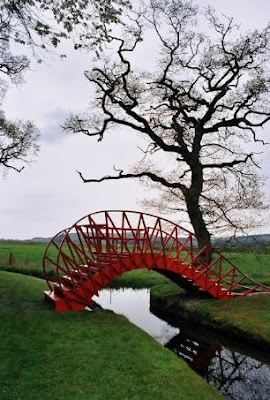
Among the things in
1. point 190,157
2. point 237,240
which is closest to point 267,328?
point 237,240

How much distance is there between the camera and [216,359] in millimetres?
16156

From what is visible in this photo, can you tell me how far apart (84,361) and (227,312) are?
984 cm

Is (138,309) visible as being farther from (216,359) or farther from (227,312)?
(216,359)

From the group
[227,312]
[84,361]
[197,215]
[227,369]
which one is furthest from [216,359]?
[197,215]

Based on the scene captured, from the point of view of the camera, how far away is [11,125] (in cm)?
3397

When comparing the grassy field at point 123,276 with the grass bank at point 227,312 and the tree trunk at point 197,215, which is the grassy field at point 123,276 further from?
the grass bank at point 227,312

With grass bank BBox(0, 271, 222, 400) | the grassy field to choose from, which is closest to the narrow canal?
grass bank BBox(0, 271, 222, 400)

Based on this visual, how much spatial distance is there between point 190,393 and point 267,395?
3716mm

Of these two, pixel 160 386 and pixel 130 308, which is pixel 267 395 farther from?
pixel 130 308

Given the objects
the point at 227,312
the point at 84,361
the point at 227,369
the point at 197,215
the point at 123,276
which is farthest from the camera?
the point at 123,276

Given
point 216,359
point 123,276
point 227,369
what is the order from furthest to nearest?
1. point 123,276
2. point 216,359
3. point 227,369

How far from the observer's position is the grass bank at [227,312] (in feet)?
56.4

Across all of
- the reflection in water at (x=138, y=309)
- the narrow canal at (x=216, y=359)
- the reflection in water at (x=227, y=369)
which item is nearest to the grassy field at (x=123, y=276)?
the reflection in water at (x=138, y=309)

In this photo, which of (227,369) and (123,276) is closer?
(227,369)
